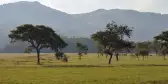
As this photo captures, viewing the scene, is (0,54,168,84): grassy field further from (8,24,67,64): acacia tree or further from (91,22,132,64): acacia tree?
(91,22,132,64): acacia tree

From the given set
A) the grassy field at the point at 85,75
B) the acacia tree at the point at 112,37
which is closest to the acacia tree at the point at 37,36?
the acacia tree at the point at 112,37

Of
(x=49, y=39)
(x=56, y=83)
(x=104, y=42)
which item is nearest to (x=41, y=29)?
(x=49, y=39)

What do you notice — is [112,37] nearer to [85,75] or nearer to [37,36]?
[37,36]

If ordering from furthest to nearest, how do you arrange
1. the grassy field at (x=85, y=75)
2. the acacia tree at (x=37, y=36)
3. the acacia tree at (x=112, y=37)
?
the acacia tree at (x=112, y=37) → the acacia tree at (x=37, y=36) → the grassy field at (x=85, y=75)

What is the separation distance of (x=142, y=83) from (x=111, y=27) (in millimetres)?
78453

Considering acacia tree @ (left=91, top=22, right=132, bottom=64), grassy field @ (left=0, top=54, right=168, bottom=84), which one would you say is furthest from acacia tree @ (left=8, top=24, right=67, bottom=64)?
grassy field @ (left=0, top=54, right=168, bottom=84)

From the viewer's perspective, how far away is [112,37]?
11488 centimetres

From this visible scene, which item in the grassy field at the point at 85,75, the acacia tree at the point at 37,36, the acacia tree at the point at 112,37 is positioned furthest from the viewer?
the acacia tree at the point at 112,37

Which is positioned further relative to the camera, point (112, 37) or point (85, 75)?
point (112, 37)

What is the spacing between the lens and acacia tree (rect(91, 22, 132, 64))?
115m

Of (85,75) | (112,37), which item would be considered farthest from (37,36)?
(85,75)

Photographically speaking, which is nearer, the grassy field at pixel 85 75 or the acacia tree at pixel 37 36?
the grassy field at pixel 85 75

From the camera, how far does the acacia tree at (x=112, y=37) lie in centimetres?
11538

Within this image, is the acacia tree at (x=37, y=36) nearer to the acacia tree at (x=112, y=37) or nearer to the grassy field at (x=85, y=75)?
the acacia tree at (x=112, y=37)
